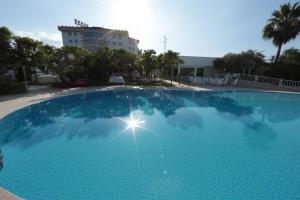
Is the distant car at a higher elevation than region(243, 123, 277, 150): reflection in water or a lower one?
higher

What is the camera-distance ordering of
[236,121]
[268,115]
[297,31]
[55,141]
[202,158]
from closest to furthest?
[202,158], [55,141], [236,121], [268,115], [297,31]

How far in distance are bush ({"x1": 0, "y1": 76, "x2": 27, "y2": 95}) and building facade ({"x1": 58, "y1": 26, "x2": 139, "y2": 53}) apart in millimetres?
45028

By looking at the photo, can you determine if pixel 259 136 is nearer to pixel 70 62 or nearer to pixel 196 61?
pixel 70 62

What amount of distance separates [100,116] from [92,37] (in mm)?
54229

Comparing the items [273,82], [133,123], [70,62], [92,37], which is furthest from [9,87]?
[92,37]

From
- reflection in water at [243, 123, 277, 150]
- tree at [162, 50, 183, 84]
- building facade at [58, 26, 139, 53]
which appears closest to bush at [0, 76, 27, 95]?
tree at [162, 50, 183, 84]

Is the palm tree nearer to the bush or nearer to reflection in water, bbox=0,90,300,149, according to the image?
reflection in water, bbox=0,90,300,149

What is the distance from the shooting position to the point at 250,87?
23.6 metres

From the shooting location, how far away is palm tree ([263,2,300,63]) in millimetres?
21625

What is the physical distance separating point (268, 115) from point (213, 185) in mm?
9806

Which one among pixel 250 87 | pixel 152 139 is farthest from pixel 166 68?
pixel 152 139

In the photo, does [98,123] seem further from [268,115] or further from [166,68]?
[166,68]

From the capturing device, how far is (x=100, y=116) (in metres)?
10.4

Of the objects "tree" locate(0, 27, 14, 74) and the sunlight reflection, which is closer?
the sunlight reflection
